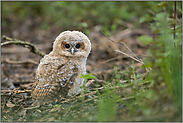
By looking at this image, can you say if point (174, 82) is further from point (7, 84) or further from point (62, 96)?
point (7, 84)

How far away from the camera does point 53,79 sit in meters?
3.54

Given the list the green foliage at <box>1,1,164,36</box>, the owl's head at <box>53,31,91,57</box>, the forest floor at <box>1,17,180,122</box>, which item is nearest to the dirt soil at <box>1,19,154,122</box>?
the forest floor at <box>1,17,180,122</box>

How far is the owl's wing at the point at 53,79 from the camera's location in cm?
351

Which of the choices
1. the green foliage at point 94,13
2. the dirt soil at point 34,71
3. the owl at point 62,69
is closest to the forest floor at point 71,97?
the dirt soil at point 34,71

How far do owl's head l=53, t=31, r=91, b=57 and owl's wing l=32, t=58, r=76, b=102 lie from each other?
0.64 ft

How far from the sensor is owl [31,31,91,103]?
139 inches

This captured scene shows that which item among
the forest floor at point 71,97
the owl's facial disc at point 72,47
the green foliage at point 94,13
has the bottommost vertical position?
the forest floor at point 71,97

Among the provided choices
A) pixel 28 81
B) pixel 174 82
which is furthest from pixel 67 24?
pixel 174 82

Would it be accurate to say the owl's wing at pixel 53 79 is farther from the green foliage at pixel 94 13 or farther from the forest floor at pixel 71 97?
the green foliage at pixel 94 13

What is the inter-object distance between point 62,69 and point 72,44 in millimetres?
454

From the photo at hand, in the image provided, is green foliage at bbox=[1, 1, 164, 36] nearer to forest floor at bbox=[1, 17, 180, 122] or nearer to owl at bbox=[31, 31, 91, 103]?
forest floor at bbox=[1, 17, 180, 122]

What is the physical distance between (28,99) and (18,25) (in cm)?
642

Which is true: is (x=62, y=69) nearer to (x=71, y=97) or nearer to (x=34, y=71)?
(x=71, y=97)

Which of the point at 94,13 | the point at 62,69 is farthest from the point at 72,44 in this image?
the point at 94,13
